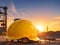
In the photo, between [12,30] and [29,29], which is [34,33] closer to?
[29,29]

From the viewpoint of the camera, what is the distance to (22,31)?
2838 cm

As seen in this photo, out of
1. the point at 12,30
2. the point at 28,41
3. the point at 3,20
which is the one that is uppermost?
the point at 3,20

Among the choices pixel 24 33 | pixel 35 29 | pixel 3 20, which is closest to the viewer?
pixel 24 33

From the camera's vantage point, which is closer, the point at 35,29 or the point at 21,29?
the point at 21,29

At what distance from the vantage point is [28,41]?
30.0 metres

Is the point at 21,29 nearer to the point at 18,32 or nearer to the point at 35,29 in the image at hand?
the point at 18,32

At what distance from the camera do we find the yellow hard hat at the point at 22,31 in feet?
92.6

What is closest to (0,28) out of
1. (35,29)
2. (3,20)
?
(3,20)

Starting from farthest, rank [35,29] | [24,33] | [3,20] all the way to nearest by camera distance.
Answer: [3,20]
[35,29]
[24,33]

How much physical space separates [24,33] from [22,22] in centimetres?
202

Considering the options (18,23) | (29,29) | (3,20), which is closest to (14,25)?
(18,23)

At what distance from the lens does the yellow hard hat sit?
2822 cm

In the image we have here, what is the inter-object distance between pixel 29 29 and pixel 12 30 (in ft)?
9.12

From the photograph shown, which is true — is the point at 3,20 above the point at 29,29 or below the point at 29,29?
above
